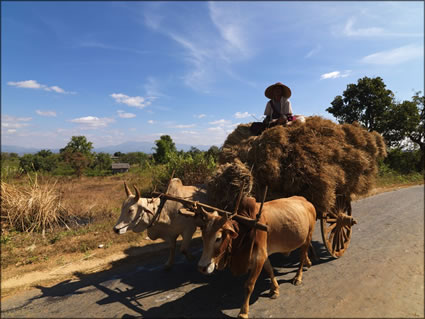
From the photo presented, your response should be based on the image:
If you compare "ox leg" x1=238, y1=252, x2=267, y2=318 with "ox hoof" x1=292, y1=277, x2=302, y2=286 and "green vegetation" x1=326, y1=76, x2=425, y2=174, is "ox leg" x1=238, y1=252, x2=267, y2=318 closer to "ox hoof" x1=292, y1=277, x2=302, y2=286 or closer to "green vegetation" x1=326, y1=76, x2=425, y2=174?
"ox hoof" x1=292, y1=277, x2=302, y2=286

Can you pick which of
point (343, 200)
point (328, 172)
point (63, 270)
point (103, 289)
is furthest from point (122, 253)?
point (343, 200)

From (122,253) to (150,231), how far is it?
1580mm

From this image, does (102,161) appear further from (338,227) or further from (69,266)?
(338,227)

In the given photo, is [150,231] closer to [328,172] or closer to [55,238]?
[328,172]

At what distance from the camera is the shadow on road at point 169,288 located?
110 inches

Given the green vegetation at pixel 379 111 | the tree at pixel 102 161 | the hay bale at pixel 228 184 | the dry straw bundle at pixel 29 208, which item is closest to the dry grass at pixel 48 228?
the dry straw bundle at pixel 29 208

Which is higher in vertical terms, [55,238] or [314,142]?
[314,142]

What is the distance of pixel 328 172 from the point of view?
3.22m

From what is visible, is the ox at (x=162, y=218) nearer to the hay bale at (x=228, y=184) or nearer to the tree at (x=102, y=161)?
the hay bale at (x=228, y=184)

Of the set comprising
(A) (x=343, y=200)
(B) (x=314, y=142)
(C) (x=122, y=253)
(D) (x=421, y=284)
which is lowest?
(C) (x=122, y=253)

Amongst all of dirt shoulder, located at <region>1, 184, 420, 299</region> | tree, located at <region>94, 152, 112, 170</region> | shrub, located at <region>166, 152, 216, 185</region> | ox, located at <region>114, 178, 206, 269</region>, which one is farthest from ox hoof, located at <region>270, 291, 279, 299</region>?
tree, located at <region>94, 152, 112, 170</region>

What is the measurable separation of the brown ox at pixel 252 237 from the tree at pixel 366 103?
870cm

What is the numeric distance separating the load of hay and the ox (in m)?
0.75

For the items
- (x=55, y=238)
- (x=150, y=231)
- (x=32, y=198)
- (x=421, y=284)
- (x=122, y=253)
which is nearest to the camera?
(x=421, y=284)
